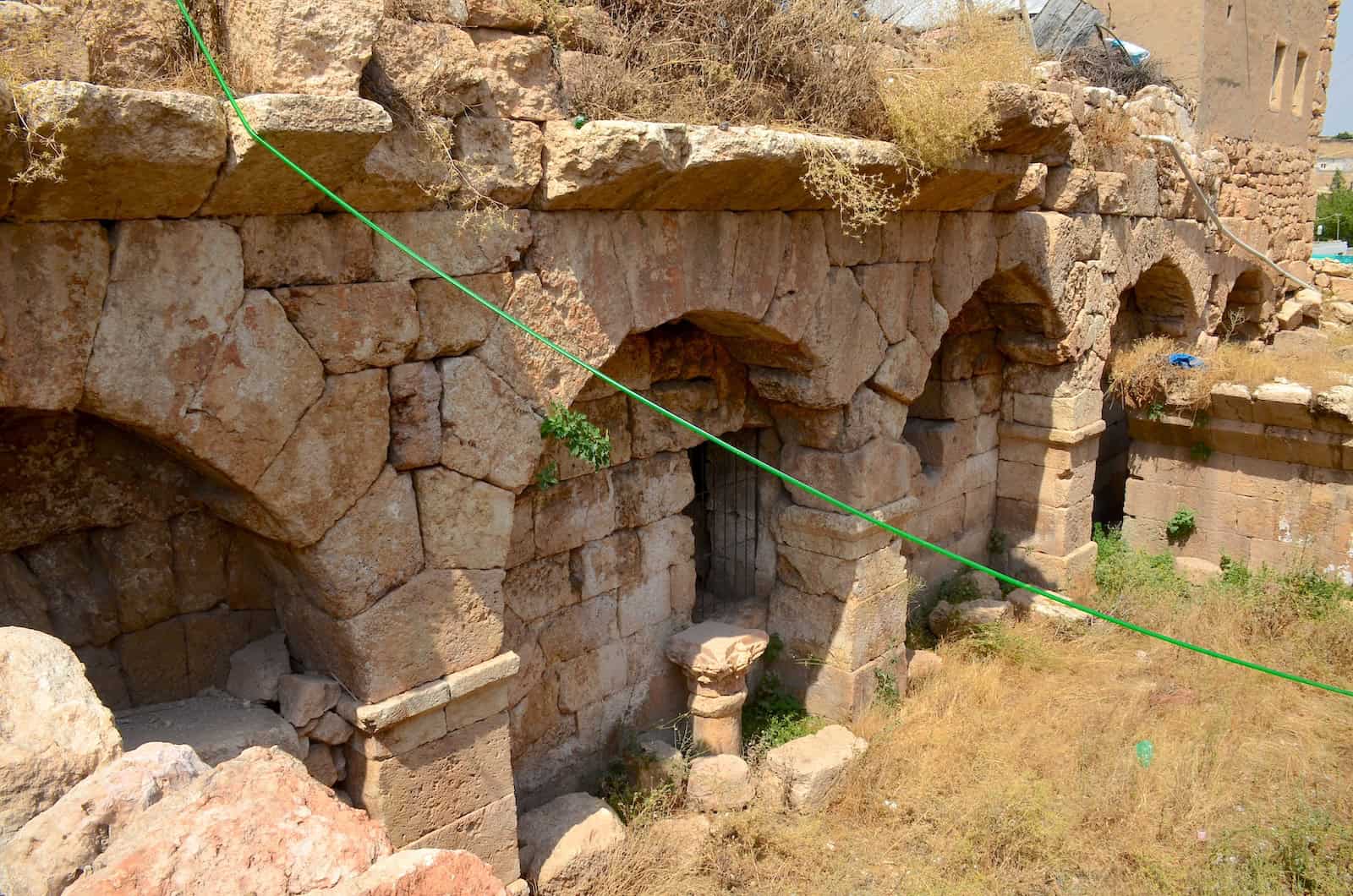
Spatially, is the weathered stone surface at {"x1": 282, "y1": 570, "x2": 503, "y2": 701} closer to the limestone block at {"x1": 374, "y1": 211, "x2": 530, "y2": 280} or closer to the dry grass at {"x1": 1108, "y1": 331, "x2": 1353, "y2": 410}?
the limestone block at {"x1": 374, "y1": 211, "x2": 530, "y2": 280}

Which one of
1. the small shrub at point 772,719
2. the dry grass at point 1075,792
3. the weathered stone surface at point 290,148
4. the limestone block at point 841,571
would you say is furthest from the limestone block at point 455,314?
the small shrub at point 772,719

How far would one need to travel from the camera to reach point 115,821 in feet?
4.68

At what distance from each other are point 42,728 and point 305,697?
215 centimetres

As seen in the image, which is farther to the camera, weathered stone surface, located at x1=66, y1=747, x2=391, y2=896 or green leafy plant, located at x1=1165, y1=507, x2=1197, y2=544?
green leafy plant, located at x1=1165, y1=507, x2=1197, y2=544

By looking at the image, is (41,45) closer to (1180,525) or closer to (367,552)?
(367,552)

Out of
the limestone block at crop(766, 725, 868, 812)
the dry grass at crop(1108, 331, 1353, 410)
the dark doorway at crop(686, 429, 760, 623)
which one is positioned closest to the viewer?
the limestone block at crop(766, 725, 868, 812)

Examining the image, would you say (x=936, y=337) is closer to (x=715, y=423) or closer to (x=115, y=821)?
(x=715, y=423)

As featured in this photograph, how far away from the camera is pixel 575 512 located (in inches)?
199

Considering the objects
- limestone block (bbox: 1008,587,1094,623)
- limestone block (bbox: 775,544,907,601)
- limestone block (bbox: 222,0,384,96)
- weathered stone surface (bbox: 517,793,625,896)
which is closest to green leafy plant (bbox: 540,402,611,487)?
limestone block (bbox: 222,0,384,96)

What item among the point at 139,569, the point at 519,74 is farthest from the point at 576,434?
the point at 139,569

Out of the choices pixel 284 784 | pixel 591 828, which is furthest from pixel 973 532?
pixel 284 784

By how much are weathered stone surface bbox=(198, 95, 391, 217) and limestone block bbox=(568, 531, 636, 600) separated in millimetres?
2569

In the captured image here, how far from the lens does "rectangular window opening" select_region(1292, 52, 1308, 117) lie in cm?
1209

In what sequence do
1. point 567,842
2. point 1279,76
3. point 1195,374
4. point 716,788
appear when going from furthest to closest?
point 1279,76 < point 1195,374 < point 716,788 < point 567,842
